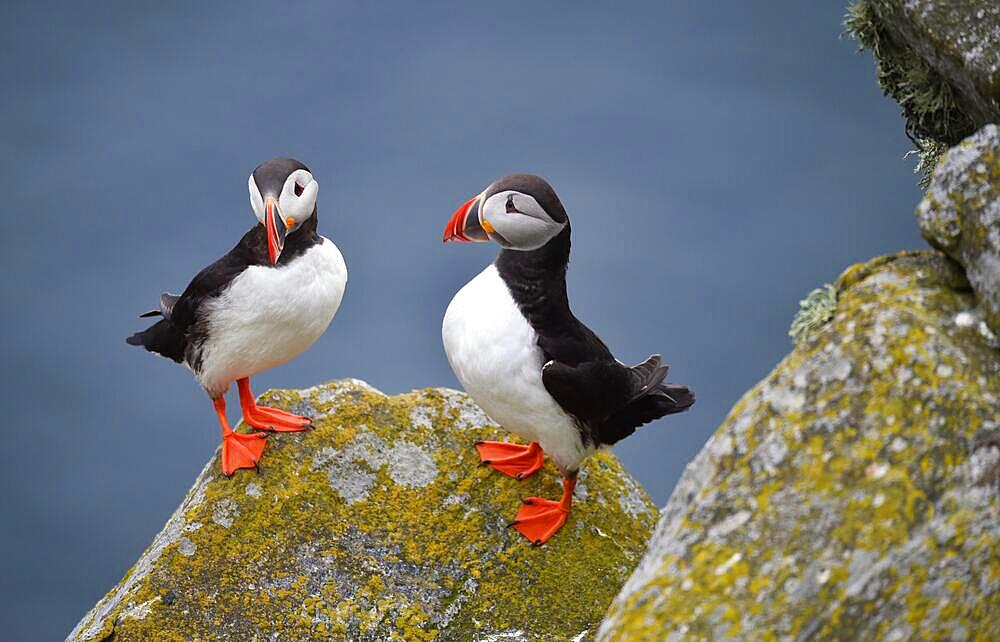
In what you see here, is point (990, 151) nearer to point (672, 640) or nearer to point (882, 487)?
point (882, 487)

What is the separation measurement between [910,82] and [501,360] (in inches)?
101

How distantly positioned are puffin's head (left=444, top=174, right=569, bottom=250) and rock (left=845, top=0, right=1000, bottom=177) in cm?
181

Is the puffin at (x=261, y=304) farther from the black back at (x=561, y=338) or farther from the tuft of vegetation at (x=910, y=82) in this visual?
the tuft of vegetation at (x=910, y=82)

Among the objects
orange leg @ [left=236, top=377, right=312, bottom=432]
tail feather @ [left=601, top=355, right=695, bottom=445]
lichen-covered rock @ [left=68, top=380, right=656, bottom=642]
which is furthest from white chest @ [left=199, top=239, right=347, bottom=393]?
tail feather @ [left=601, top=355, right=695, bottom=445]

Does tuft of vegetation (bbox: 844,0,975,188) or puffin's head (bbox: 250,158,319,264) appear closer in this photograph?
tuft of vegetation (bbox: 844,0,975,188)

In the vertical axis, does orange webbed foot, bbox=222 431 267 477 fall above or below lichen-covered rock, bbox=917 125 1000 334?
above

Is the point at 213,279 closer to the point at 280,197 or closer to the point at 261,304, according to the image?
the point at 261,304

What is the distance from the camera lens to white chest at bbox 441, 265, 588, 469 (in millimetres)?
6434

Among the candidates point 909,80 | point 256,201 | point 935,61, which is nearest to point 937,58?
Result: point 935,61

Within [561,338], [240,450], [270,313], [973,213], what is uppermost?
[270,313]

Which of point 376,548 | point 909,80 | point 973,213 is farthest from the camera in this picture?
point 376,548

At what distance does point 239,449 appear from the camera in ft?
23.8

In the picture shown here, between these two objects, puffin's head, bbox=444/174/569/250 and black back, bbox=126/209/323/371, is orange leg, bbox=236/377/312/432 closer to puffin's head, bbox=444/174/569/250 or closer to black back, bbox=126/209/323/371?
black back, bbox=126/209/323/371

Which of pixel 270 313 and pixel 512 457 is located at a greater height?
pixel 270 313
